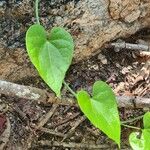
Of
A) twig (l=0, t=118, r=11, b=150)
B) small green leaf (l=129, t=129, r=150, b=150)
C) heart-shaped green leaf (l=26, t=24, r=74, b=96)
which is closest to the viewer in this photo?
heart-shaped green leaf (l=26, t=24, r=74, b=96)

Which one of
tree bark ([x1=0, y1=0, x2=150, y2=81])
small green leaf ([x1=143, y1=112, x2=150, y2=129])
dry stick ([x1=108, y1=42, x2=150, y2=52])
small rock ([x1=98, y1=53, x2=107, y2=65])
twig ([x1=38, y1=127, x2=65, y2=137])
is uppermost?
tree bark ([x1=0, y1=0, x2=150, y2=81])

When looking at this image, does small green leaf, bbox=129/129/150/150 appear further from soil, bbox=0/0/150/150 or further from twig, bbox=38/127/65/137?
twig, bbox=38/127/65/137

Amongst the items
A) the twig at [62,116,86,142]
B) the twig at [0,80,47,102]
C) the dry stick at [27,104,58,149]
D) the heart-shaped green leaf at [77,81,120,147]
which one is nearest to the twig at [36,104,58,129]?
the dry stick at [27,104,58,149]

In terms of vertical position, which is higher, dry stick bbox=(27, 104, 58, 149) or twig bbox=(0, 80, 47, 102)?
twig bbox=(0, 80, 47, 102)

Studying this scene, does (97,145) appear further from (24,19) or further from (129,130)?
(24,19)

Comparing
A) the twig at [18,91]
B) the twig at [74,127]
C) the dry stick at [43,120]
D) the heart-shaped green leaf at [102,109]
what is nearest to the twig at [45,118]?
the dry stick at [43,120]

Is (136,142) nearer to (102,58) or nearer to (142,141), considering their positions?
(142,141)

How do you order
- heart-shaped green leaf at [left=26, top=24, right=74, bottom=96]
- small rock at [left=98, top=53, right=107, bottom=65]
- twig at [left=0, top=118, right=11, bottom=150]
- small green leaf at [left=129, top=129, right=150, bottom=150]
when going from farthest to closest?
small rock at [left=98, top=53, right=107, bottom=65]
twig at [left=0, top=118, right=11, bottom=150]
small green leaf at [left=129, top=129, right=150, bottom=150]
heart-shaped green leaf at [left=26, top=24, right=74, bottom=96]

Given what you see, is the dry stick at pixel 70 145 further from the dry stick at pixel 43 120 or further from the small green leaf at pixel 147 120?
the small green leaf at pixel 147 120
